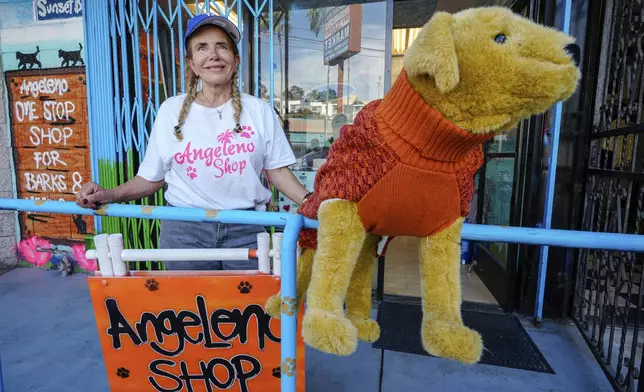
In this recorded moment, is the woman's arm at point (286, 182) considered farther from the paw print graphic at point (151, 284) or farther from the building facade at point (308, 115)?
the building facade at point (308, 115)

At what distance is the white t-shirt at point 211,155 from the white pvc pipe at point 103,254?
0.37 meters

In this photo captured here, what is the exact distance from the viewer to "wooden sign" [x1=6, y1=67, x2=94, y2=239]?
3420 mm

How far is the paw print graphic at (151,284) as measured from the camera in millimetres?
1298

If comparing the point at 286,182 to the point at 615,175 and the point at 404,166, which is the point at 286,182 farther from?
the point at 615,175

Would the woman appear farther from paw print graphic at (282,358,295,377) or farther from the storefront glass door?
the storefront glass door

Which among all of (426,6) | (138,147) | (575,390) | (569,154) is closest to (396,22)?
(426,6)

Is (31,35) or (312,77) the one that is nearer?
(31,35)

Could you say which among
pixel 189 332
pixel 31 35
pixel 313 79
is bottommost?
pixel 189 332

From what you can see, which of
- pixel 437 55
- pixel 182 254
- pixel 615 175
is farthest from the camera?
pixel 615 175

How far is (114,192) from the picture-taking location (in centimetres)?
146

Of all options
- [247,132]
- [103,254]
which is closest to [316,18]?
[247,132]

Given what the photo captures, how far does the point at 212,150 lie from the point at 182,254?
48 cm

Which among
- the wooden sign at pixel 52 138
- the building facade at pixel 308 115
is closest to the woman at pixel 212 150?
the building facade at pixel 308 115

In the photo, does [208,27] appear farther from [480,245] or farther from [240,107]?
[480,245]
